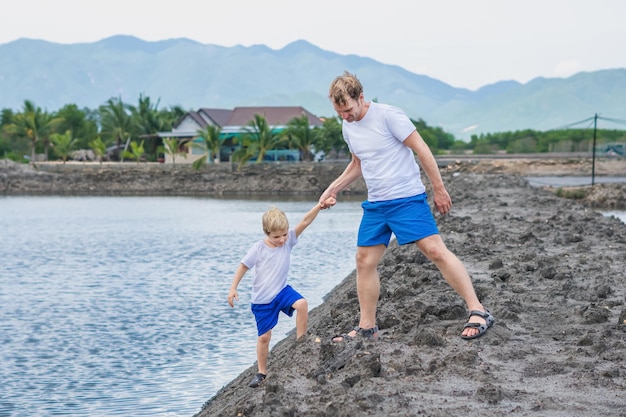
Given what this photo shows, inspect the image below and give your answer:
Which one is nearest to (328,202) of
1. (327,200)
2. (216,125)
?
(327,200)

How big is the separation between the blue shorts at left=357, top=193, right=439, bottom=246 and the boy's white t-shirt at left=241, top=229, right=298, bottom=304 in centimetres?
51

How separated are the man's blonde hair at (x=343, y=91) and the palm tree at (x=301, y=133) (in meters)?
58.5

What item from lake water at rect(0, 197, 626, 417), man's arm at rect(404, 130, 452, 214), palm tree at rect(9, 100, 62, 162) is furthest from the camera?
palm tree at rect(9, 100, 62, 162)

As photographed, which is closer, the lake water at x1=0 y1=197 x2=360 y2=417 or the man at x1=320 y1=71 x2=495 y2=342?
the man at x1=320 y1=71 x2=495 y2=342

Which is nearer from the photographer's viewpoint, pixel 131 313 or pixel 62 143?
pixel 131 313

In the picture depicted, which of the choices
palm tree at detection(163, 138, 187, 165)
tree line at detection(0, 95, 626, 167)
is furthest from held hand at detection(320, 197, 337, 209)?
palm tree at detection(163, 138, 187, 165)

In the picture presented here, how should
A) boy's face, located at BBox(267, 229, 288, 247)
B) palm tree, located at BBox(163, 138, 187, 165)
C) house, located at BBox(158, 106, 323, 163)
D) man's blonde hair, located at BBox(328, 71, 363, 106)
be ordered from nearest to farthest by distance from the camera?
man's blonde hair, located at BBox(328, 71, 363, 106), boy's face, located at BBox(267, 229, 288, 247), palm tree, located at BBox(163, 138, 187, 165), house, located at BBox(158, 106, 323, 163)

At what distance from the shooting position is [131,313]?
503 inches

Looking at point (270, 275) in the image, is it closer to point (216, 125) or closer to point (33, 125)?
point (216, 125)

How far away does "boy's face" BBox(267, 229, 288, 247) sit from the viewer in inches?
233

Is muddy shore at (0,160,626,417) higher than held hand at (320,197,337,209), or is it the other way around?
held hand at (320,197,337,209)

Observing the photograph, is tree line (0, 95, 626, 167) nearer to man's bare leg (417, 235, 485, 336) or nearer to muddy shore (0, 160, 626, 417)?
muddy shore (0, 160, 626, 417)

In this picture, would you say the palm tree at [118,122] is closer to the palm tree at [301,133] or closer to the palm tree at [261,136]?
the palm tree at [261,136]

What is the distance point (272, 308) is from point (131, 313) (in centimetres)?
702
